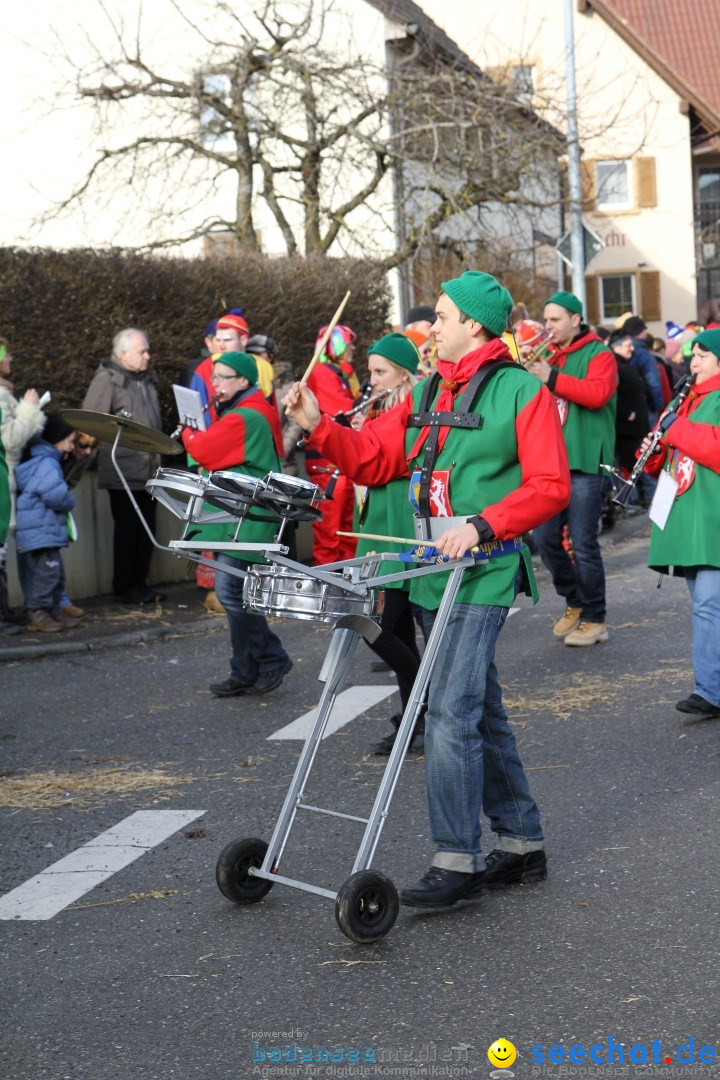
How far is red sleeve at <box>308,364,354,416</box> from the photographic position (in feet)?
37.8

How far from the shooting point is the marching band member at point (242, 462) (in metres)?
8.10

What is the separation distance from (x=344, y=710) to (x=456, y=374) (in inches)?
136

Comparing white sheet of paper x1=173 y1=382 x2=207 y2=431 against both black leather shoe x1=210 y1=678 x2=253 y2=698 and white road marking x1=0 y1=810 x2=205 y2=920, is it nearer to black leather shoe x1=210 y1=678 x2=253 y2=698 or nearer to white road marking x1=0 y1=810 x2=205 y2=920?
black leather shoe x1=210 y1=678 x2=253 y2=698

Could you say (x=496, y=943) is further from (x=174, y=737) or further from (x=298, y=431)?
(x=298, y=431)

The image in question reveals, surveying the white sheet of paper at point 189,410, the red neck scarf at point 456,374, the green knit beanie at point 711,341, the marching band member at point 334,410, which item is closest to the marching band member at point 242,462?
the white sheet of paper at point 189,410

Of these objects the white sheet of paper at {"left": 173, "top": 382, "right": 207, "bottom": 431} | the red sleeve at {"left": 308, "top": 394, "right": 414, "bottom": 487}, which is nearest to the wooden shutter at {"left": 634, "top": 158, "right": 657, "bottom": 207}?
the white sheet of paper at {"left": 173, "top": 382, "right": 207, "bottom": 431}

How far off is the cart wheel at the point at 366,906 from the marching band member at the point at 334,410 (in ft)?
22.1

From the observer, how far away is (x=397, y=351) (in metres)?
7.22

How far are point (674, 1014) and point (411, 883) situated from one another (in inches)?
51.3

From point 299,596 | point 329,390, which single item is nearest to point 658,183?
point 329,390

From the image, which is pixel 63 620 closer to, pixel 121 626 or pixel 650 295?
pixel 121 626

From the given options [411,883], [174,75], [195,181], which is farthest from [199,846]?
[174,75]

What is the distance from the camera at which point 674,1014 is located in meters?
3.93

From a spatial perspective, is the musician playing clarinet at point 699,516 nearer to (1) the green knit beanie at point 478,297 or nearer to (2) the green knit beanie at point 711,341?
(2) the green knit beanie at point 711,341
